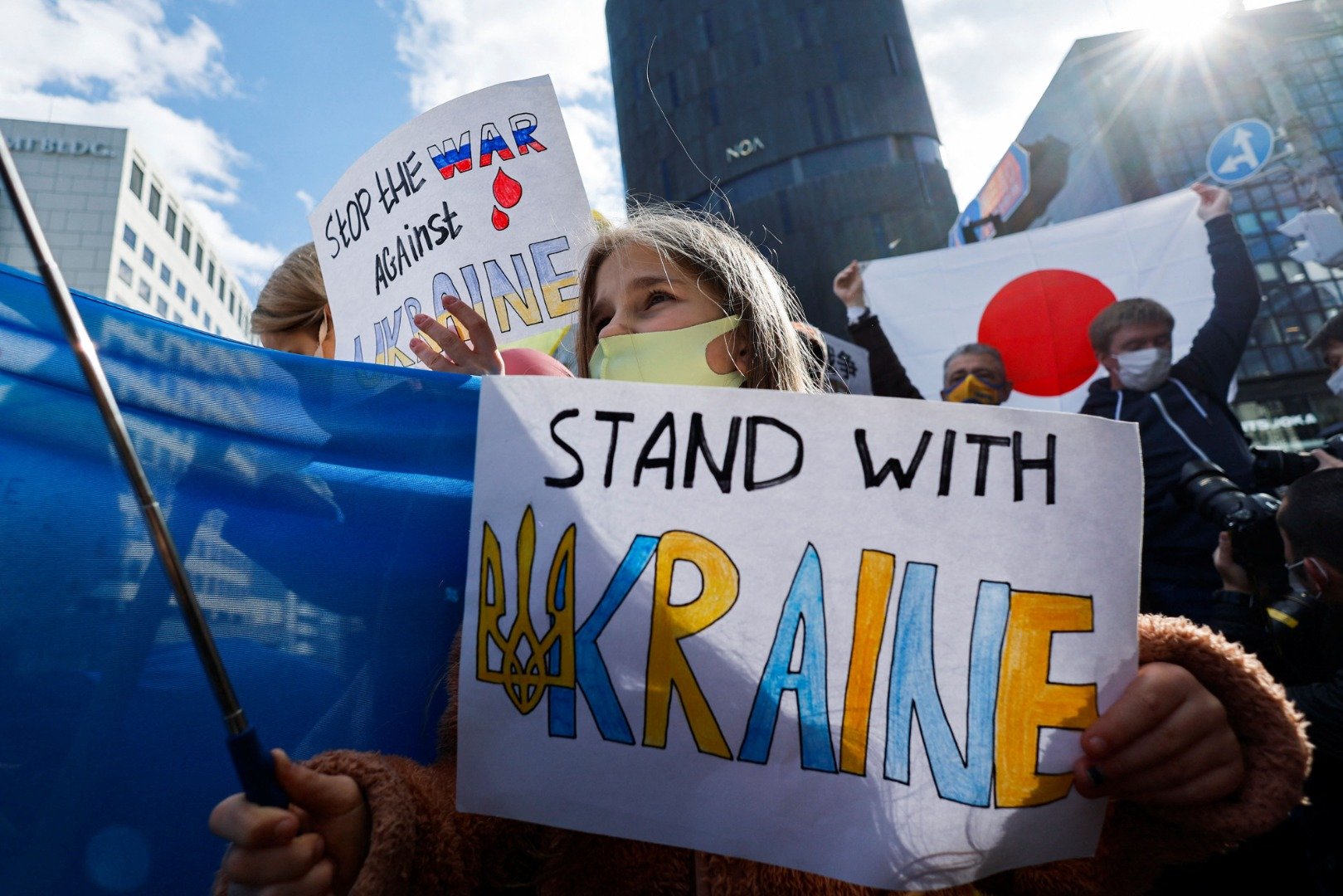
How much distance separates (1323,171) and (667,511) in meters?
13.9

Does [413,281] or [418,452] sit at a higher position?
[413,281]

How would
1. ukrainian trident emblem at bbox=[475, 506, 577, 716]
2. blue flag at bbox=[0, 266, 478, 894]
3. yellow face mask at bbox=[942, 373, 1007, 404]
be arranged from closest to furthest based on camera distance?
ukrainian trident emblem at bbox=[475, 506, 577, 716] < blue flag at bbox=[0, 266, 478, 894] < yellow face mask at bbox=[942, 373, 1007, 404]

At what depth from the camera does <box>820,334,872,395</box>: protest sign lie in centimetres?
636

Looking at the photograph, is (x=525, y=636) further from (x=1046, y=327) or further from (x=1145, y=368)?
(x=1046, y=327)

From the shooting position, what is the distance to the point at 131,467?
47 cm

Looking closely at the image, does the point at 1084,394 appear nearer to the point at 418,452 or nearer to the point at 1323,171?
the point at 418,452

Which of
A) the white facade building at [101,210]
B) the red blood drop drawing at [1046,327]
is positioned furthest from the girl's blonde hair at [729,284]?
the white facade building at [101,210]

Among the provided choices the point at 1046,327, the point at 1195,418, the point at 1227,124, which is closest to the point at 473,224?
the point at 1195,418

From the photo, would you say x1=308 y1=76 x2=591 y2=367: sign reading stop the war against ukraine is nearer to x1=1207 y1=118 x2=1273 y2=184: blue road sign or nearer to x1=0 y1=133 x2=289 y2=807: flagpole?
x1=0 y1=133 x2=289 y2=807: flagpole

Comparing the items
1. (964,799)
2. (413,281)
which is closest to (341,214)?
(413,281)

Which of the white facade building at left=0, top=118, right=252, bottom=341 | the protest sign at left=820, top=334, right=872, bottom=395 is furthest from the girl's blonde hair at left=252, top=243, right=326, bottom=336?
the white facade building at left=0, top=118, right=252, bottom=341

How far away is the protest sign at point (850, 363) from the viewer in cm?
636

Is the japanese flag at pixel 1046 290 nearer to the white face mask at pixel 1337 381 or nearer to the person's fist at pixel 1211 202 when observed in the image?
the person's fist at pixel 1211 202

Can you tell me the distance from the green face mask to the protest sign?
5.01 metres
